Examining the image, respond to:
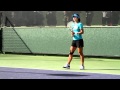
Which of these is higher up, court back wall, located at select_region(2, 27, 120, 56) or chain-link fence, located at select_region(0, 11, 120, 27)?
chain-link fence, located at select_region(0, 11, 120, 27)

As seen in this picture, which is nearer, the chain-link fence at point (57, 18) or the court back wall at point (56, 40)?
the chain-link fence at point (57, 18)

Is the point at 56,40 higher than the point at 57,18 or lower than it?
lower

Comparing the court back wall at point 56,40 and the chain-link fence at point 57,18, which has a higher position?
the chain-link fence at point 57,18

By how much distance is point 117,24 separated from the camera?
13.5m

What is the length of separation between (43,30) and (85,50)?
234 cm

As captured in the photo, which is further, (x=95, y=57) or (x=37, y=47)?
(x=37, y=47)

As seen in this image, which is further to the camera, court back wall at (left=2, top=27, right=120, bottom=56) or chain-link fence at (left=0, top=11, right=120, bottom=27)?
court back wall at (left=2, top=27, right=120, bottom=56)

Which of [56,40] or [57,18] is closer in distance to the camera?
[57,18]

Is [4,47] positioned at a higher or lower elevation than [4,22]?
lower
